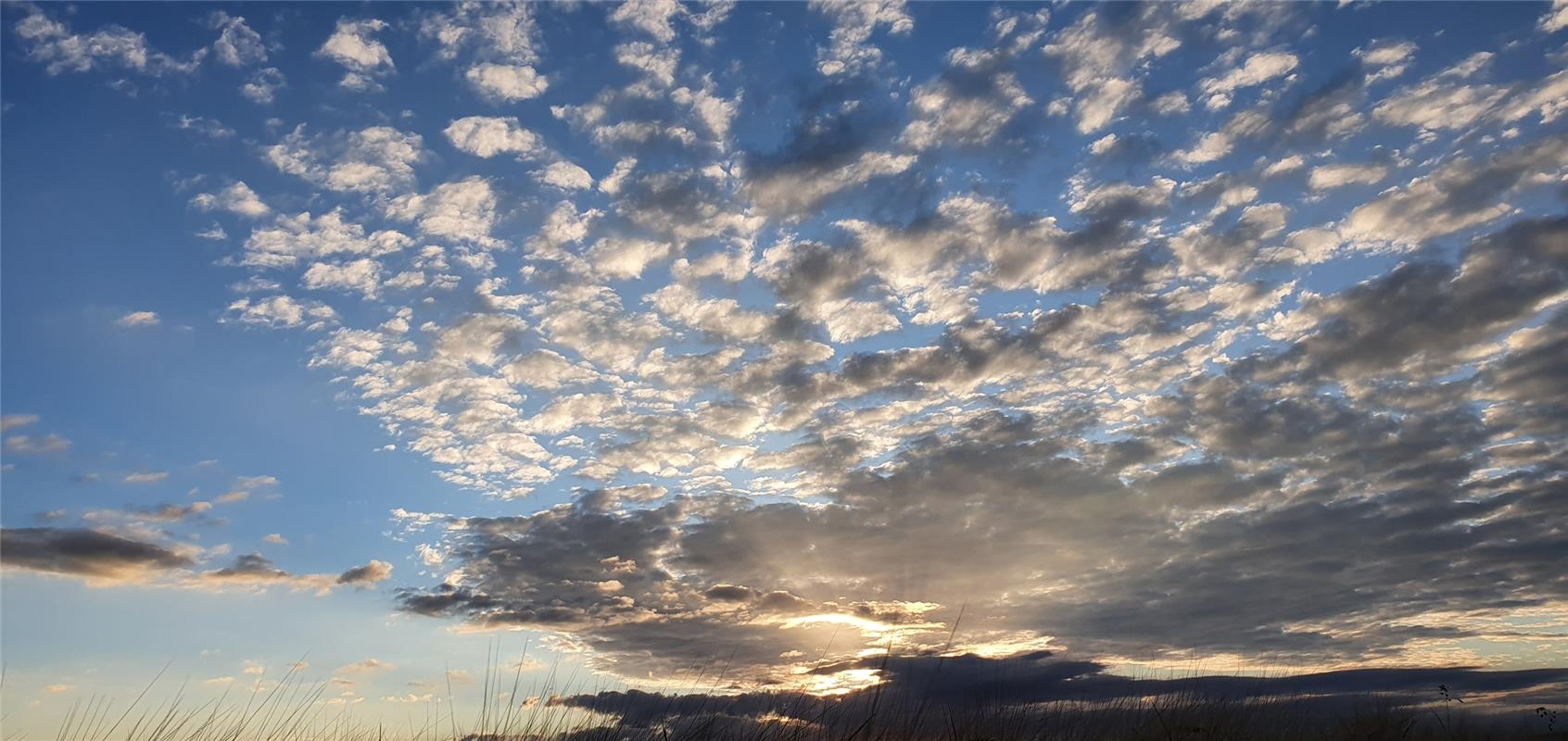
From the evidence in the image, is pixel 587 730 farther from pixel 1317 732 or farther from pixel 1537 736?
pixel 1537 736

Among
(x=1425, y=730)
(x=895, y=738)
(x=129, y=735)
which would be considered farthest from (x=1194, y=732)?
(x=129, y=735)

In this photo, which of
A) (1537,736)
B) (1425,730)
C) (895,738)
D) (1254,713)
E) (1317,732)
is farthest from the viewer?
(1537,736)

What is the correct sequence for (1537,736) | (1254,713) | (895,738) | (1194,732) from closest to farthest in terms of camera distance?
1. (895,738)
2. (1194,732)
3. (1254,713)
4. (1537,736)

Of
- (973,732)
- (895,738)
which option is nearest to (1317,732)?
(973,732)

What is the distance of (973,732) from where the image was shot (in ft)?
43.4

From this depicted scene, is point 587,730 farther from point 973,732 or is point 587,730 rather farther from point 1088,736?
point 1088,736

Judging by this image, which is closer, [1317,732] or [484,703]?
[484,703]

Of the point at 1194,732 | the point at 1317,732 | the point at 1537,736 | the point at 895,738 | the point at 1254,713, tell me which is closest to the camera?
the point at 895,738

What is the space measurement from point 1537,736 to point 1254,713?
1461cm

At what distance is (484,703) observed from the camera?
14.0 metres

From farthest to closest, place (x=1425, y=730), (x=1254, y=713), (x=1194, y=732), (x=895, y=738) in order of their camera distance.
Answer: (x=1425, y=730), (x=1254, y=713), (x=1194, y=732), (x=895, y=738)

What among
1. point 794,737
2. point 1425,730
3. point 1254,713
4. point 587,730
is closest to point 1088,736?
point 1254,713

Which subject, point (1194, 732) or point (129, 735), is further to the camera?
point (1194, 732)

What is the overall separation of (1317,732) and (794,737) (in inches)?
434
